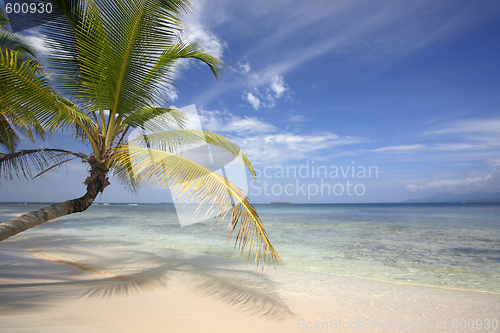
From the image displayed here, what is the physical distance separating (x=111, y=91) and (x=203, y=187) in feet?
8.06

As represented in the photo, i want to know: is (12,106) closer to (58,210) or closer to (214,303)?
(58,210)

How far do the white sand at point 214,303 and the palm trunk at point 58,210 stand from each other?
88 centimetres

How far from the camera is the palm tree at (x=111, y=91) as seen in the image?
2992 mm

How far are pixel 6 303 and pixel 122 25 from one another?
3941mm

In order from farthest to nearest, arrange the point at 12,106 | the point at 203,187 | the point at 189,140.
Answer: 1. the point at 189,140
2. the point at 12,106
3. the point at 203,187

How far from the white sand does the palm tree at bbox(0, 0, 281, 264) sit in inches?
32.1

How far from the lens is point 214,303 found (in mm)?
3367

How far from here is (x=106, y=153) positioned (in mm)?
4055

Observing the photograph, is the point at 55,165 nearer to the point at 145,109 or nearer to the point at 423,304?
the point at 145,109

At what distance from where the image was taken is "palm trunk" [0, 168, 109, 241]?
10.0 feet
